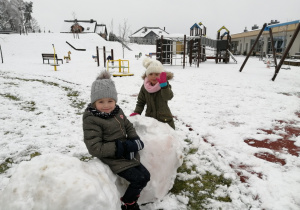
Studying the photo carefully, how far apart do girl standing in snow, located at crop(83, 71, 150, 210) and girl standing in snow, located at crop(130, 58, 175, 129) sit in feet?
3.14

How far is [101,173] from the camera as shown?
1.79m

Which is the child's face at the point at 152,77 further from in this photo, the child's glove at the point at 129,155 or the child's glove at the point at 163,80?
the child's glove at the point at 129,155

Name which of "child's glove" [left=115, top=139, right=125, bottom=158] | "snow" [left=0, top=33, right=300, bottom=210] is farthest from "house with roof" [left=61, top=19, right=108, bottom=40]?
"child's glove" [left=115, top=139, right=125, bottom=158]

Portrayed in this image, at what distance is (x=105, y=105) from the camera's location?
2.07 metres

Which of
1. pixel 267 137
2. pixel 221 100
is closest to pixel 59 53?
pixel 221 100

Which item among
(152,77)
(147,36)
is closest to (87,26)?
(147,36)

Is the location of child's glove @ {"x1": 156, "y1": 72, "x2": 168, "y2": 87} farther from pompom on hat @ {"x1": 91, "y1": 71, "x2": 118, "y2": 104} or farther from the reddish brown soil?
the reddish brown soil

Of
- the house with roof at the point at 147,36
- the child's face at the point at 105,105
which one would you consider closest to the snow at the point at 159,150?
the child's face at the point at 105,105

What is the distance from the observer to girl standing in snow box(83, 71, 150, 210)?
75.0 inches

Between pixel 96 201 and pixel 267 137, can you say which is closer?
pixel 96 201

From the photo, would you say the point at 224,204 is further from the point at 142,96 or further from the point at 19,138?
the point at 19,138

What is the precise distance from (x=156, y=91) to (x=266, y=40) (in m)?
33.8

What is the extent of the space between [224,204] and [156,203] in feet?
2.48

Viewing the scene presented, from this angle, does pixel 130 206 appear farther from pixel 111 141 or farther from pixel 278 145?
pixel 278 145
